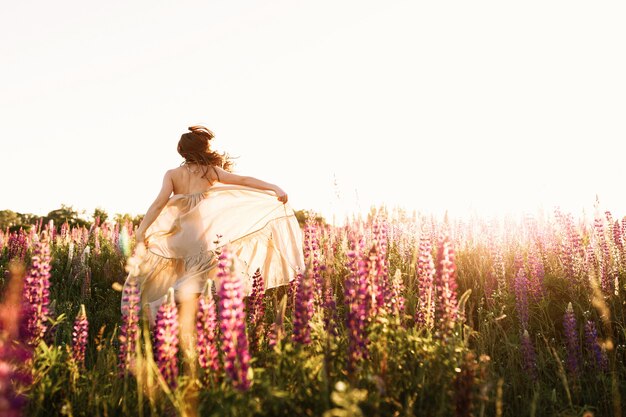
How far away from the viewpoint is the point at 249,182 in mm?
5434

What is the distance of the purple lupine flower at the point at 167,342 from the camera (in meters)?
2.19

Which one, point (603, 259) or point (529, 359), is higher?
point (603, 259)

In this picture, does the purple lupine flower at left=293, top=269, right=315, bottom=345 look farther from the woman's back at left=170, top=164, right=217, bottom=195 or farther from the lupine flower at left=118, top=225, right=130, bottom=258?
the lupine flower at left=118, top=225, right=130, bottom=258

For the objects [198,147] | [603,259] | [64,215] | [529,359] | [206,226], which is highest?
[64,215]

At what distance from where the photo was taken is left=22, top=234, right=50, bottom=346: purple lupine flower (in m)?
2.76

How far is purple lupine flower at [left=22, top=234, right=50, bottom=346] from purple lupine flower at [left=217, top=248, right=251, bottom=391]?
149 centimetres

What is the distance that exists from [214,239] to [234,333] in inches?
133

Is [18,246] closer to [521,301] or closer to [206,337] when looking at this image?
[206,337]

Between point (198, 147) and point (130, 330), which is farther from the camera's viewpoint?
point (198, 147)

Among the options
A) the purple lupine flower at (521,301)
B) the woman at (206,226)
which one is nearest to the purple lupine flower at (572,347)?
the purple lupine flower at (521,301)

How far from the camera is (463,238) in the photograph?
Result: 259 inches

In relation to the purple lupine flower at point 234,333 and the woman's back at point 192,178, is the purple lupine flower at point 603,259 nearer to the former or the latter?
the purple lupine flower at point 234,333

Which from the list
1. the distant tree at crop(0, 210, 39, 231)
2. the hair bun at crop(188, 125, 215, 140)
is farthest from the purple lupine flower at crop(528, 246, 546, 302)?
the distant tree at crop(0, 210, 39, 231)

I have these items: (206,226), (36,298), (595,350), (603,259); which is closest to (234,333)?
(36,298)
